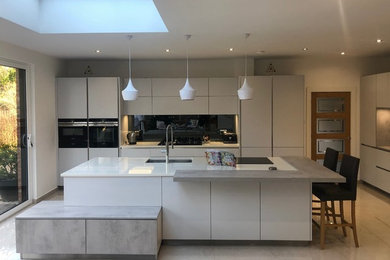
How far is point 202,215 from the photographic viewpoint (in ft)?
13.4

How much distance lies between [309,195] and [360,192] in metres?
3.14

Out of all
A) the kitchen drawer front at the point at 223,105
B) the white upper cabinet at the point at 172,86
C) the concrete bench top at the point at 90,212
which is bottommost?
the concrete bench top at the point at 90,212

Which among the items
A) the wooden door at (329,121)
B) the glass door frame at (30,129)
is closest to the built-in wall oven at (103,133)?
the glass door frame at (30,129)

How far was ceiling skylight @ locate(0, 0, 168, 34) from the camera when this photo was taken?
174 inches

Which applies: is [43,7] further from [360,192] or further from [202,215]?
[360,192]

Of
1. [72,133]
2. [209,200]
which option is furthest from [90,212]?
[72,133]

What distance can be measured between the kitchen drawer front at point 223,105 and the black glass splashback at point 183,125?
15.2 inches

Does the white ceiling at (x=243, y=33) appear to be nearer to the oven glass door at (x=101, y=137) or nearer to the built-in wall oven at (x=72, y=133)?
the built-in wall oven at (x=72, y=133)

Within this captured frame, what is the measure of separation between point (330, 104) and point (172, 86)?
3073 millimetres

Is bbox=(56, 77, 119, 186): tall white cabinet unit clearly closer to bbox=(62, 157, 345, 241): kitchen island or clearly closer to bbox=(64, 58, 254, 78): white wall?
bbox=(64, 58, 254, 78): white wall

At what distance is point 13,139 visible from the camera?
5.46m

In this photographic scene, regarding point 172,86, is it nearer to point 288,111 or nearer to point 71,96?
point 71,96

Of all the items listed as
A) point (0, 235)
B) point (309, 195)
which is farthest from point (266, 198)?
point (0, 235)

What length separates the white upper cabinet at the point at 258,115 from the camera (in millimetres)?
6625
